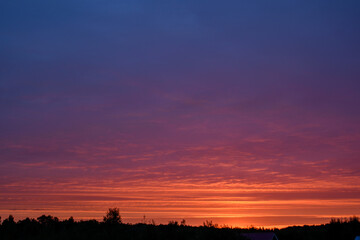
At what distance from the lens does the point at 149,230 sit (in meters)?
32.6

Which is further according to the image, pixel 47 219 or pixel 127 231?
pixel 47 219

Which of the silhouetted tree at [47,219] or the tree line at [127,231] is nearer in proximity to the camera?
the tree line at [127,231]

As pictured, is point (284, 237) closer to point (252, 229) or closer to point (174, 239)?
point (252, 229)

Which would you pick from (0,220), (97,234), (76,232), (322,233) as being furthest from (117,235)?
(322,233)

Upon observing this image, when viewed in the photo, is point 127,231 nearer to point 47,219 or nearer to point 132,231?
point 132,231

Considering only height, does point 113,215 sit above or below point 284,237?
above

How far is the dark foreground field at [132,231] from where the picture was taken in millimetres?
31906

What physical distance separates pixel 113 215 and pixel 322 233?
2055 cm

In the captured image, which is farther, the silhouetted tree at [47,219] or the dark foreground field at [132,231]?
the silhouetted tree at [47,219]

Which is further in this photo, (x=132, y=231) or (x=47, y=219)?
(x=47, y=219)

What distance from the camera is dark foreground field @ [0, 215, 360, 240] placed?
3191 centimetres

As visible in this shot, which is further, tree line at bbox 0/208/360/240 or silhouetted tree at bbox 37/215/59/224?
silhouetted tree at bbox 37/215/59/224

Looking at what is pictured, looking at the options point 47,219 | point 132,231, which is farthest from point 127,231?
point 47,219

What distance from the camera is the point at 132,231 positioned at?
117 feet
